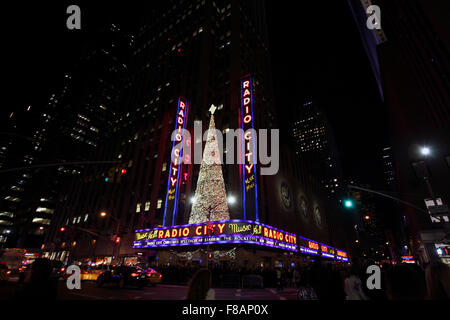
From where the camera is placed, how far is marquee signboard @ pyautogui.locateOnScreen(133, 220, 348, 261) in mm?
25688

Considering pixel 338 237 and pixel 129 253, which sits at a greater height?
pixel 338 237

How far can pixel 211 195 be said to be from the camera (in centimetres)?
3120

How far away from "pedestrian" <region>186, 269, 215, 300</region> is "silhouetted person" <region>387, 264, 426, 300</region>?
2.68 meters

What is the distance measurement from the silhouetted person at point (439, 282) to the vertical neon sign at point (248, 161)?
25.9m

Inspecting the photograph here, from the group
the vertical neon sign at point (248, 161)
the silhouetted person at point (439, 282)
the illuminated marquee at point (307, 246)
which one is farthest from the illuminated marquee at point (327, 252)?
the silhouetted person at point (439, 282)

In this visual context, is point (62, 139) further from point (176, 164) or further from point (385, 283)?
point (385, 283)

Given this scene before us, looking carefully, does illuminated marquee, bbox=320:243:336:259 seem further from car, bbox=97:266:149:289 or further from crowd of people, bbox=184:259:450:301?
crowd of people, bbox=184:259:450:301

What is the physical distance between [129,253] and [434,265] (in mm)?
44626

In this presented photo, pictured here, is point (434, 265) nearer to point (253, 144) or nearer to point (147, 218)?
point (253, 144)

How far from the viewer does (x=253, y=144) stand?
31406 millimetres

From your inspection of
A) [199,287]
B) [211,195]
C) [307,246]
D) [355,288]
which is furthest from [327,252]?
[199,287]

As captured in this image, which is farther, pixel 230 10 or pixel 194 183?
pixel 230 10

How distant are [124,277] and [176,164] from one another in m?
21.9

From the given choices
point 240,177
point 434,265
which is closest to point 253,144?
point 240,177
